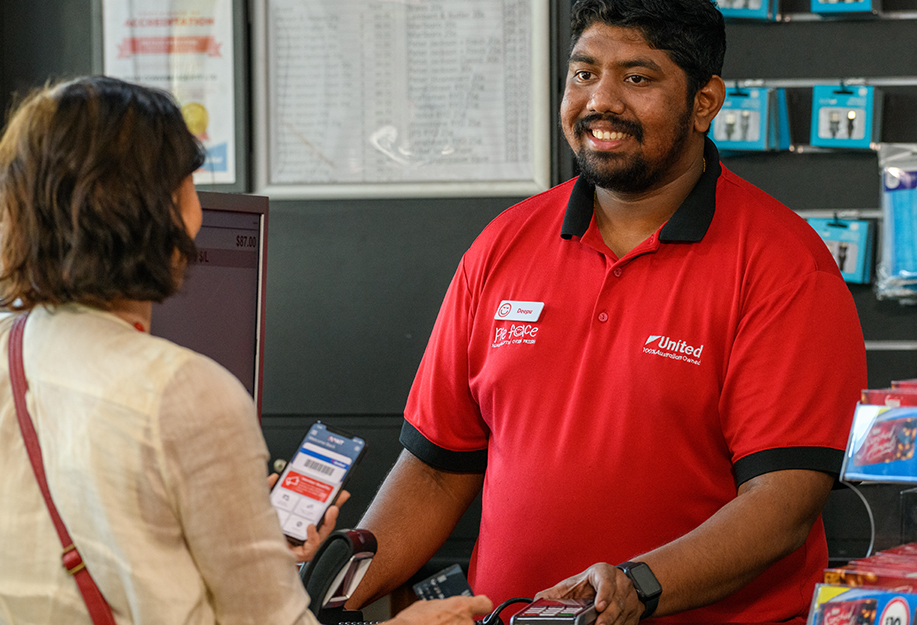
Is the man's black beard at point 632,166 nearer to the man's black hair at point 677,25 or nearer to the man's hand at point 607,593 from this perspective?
the man's black hair at point 677,25

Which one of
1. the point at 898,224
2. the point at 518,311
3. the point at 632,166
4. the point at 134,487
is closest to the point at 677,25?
the point at 632,166

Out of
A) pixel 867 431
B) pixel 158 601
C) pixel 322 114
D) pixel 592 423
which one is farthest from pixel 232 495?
pixel 322 114

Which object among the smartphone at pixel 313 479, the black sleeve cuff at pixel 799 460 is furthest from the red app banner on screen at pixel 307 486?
the black sleeve cuff at pixel 799 460

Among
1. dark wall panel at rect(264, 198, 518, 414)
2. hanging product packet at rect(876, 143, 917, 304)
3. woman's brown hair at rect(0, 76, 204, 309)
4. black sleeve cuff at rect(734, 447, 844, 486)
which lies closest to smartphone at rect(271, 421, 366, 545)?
woman's brown hair at rect(0, 76, 204, 309)

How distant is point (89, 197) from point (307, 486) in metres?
0.66

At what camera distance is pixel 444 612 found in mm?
1087

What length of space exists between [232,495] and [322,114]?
74.8 inches

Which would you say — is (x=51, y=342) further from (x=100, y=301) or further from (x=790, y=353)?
(x=790, y=353)

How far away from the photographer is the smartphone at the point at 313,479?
1341 mm

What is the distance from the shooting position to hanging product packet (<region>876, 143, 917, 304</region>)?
6.98 ft

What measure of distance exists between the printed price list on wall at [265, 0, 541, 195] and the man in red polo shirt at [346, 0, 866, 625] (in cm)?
67

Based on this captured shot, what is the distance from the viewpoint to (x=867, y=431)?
103cm

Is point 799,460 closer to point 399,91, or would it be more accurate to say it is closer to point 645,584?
point 645,584

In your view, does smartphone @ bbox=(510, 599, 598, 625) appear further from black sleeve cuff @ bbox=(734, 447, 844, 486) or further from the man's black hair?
the man's black hair
